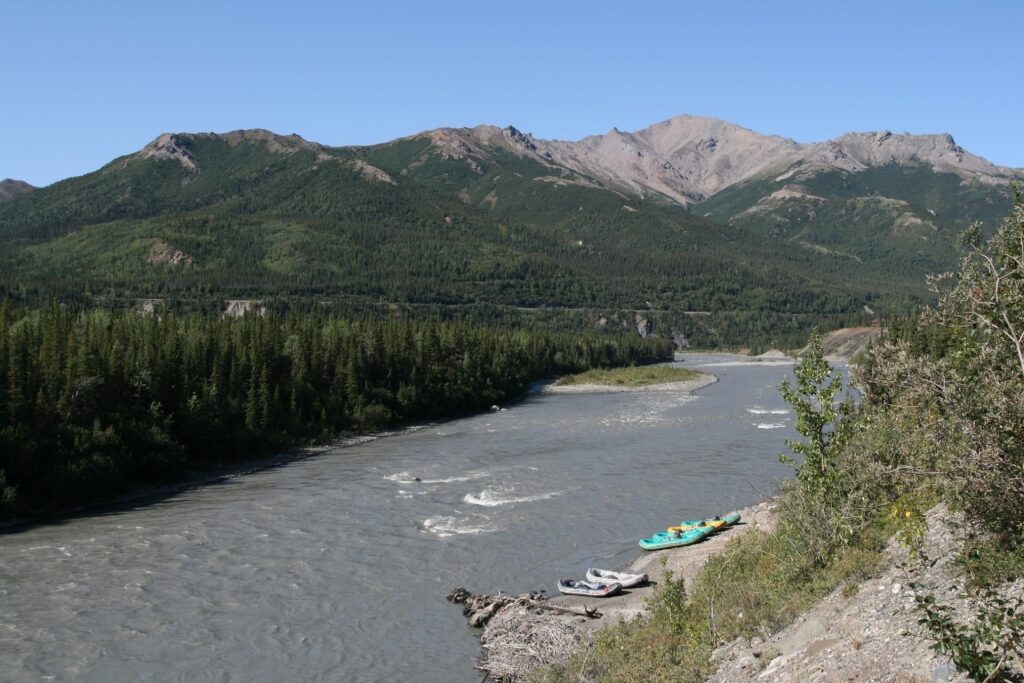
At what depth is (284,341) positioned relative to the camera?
322ft

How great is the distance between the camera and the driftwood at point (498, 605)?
3234 centimetres

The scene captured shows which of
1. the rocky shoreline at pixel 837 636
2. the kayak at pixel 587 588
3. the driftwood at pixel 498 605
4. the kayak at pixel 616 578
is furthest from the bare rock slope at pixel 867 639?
the kayak at pixel 616 578

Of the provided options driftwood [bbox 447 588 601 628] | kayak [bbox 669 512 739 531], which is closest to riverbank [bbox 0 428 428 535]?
driftwood [bbox 447 588 601 628]

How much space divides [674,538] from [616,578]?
691cm

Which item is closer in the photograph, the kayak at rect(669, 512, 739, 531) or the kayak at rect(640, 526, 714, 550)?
the kayak at rect(640, 526, 714, 550)

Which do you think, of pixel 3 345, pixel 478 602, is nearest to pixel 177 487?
pixel 3 345

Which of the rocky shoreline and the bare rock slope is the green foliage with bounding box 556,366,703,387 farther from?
the bare rock slope

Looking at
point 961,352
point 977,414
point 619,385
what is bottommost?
point 619,385

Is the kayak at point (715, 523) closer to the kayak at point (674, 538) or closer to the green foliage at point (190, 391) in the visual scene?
the kayak at point (674, 538)

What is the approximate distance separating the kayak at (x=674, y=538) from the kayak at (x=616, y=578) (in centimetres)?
509

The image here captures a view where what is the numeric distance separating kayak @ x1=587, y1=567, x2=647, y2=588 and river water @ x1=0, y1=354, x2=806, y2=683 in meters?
2.30

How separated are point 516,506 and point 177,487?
26.1 meters

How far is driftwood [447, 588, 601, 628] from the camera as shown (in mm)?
32344

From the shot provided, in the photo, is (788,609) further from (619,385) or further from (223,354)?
(619,385)
